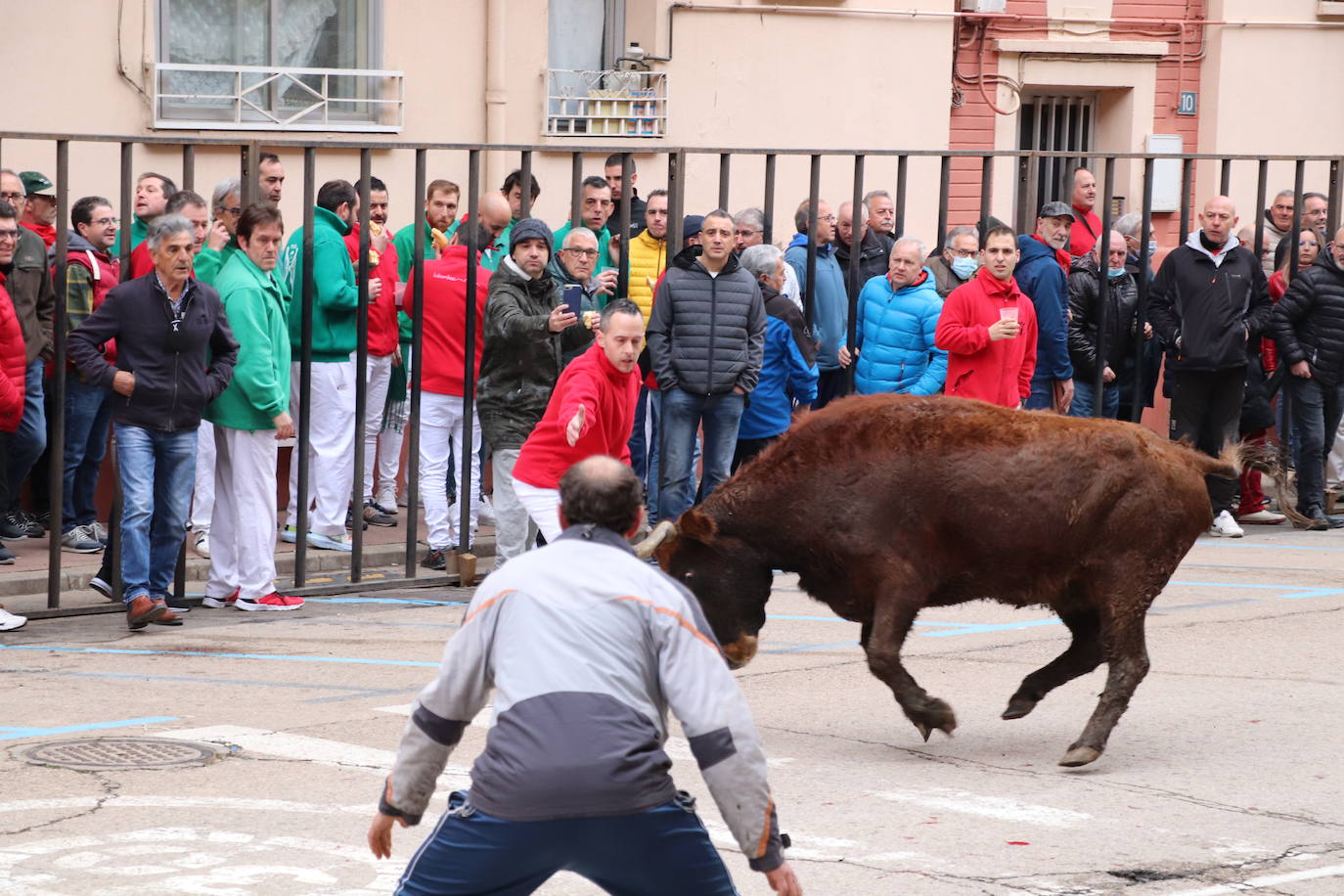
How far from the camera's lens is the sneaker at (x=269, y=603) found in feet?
37.3

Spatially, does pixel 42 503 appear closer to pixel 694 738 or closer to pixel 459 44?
pixel 459 44

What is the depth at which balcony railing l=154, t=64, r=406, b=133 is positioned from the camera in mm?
16562

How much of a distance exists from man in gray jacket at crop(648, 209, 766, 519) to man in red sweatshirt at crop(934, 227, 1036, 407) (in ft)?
3.81

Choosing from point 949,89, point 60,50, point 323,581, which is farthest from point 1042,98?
point 323,581

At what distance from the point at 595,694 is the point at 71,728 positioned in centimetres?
437

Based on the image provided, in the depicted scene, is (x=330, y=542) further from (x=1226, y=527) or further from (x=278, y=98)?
(x=1226, y=527)

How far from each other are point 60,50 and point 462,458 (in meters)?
5.57

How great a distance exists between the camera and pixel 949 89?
20781mm

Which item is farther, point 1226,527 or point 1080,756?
point 1226,527

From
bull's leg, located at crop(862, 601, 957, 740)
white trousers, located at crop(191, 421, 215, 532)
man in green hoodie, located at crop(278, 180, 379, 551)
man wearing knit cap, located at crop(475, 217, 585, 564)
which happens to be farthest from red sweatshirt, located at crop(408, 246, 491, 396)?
bull's leg, located at crop(862, 601, 957, 740)

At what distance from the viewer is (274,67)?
681 inches

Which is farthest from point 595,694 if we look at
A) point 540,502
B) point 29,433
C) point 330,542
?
point 330,542

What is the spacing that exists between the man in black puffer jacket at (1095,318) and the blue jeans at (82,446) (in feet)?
21.4

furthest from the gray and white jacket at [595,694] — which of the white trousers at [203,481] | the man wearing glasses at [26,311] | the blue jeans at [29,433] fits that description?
the blue jeans at [29,433]
